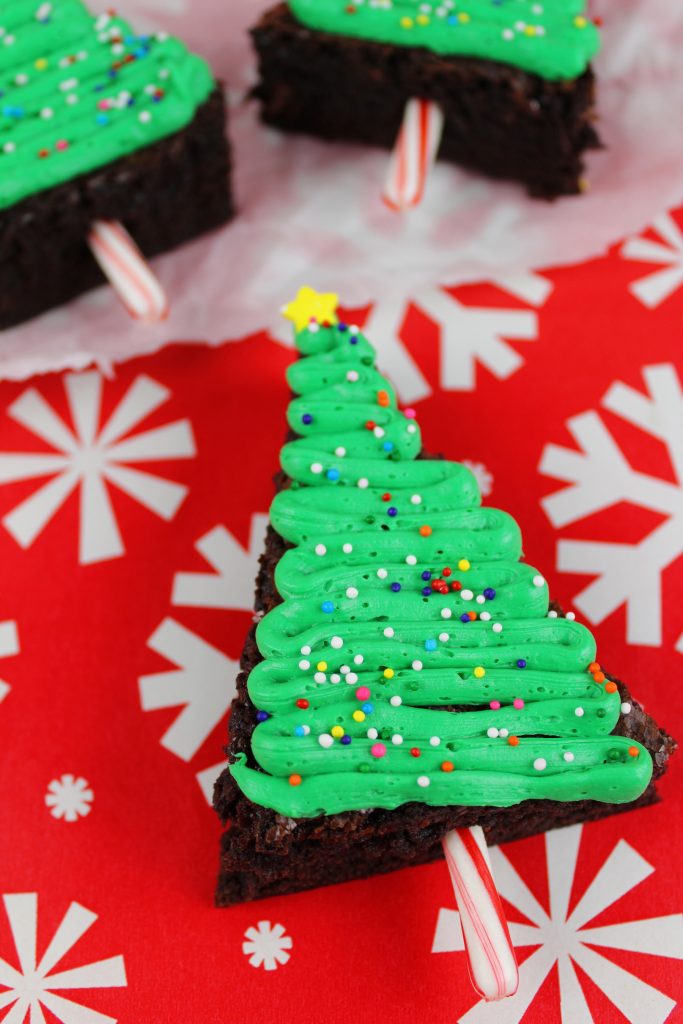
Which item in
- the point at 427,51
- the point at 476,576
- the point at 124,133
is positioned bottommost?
the point at 476,576

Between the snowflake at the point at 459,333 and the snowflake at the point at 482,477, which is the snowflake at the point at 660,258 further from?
the snowflake at the point at 482,477

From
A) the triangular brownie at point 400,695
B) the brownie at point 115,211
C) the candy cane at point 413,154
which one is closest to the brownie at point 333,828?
the triangular brownie at point 400,695

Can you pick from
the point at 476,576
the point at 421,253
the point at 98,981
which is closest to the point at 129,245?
the point at 421,253

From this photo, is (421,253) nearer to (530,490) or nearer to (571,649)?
(530,490)

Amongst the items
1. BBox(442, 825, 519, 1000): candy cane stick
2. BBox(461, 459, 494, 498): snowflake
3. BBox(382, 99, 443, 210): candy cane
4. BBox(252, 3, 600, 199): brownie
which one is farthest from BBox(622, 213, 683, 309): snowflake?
BBox(442, 825, 519, 1000): candy cane stick

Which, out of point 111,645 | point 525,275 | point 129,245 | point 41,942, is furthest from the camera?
point 525,275

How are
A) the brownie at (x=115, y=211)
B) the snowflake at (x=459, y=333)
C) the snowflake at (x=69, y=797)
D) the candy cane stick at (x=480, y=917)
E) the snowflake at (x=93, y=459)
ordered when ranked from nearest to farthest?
the candy cane stick at (x=480, y=917) < the snowflake at (x=69, y=797) < the snowflake at (x=93, y=459) < the brownie at (x=115, y=211) < the snowflake at (x=459, y=333)

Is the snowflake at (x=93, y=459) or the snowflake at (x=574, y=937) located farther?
the snowflake at (x=93, y=459)
